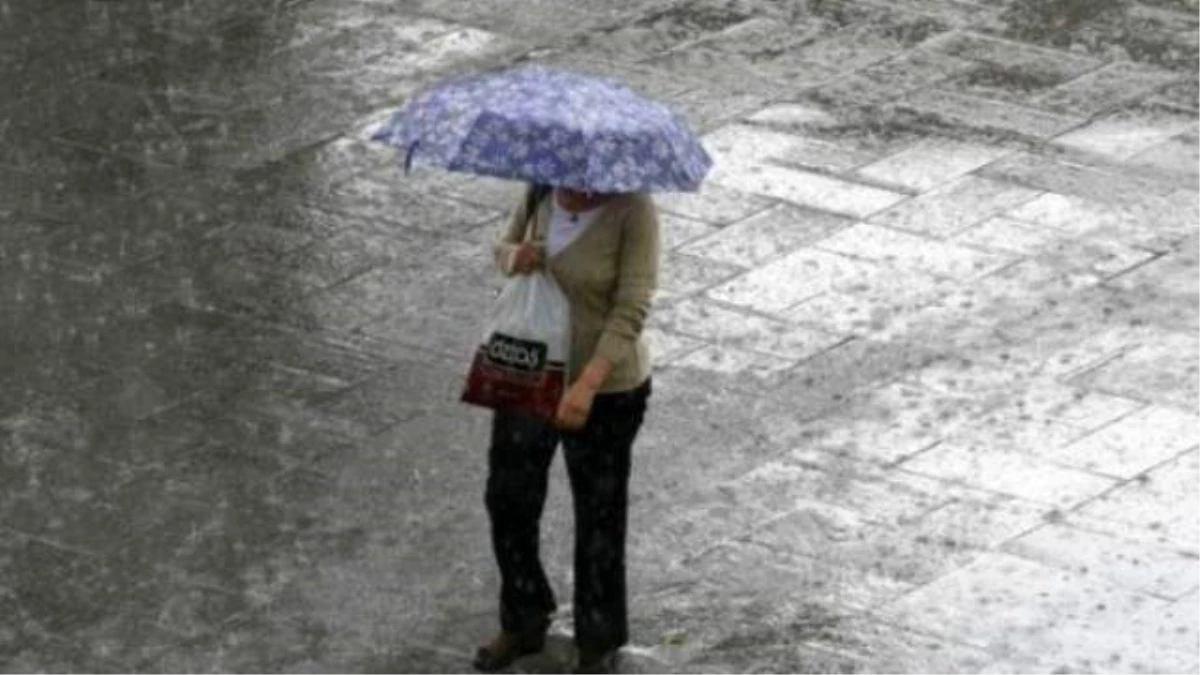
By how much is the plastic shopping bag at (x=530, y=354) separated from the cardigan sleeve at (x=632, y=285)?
14cm

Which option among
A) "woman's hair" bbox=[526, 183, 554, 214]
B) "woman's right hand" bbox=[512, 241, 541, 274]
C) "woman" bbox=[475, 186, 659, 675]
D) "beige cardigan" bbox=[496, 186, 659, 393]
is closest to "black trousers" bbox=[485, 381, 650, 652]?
"woman" bbox=[475, 186, 659, 675]

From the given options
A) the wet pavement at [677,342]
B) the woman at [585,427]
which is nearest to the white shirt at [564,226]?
the woman at [585,427]

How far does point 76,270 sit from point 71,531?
7.77 ft

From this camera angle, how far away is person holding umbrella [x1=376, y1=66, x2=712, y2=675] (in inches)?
376

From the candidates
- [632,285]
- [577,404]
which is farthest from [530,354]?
[632,285]

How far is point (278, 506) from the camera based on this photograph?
11180mm

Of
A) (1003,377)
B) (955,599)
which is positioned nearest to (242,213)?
(1003,377)

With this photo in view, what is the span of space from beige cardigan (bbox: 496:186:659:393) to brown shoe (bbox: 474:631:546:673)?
84cm

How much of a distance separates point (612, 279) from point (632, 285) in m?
0.09

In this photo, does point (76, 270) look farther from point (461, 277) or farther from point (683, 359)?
point (683, 359)

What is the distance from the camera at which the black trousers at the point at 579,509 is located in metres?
9.86

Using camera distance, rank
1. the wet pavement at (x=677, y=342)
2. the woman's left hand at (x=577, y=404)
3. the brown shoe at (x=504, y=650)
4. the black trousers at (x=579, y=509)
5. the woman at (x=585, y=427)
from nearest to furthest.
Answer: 1. the woman's left hand at (x=577, y=404)
2. the woman at (x=585, y=427)
3. the black trousers at (x=579, y=509)
4. the brown shoe at (x=504, y=650)
5. the wet pavement at (x=677, y=342)

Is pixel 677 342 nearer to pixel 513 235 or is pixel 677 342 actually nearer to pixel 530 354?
pixel 513 235

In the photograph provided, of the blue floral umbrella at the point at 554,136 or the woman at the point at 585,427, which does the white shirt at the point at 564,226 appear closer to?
the woman at the point at 585,427
